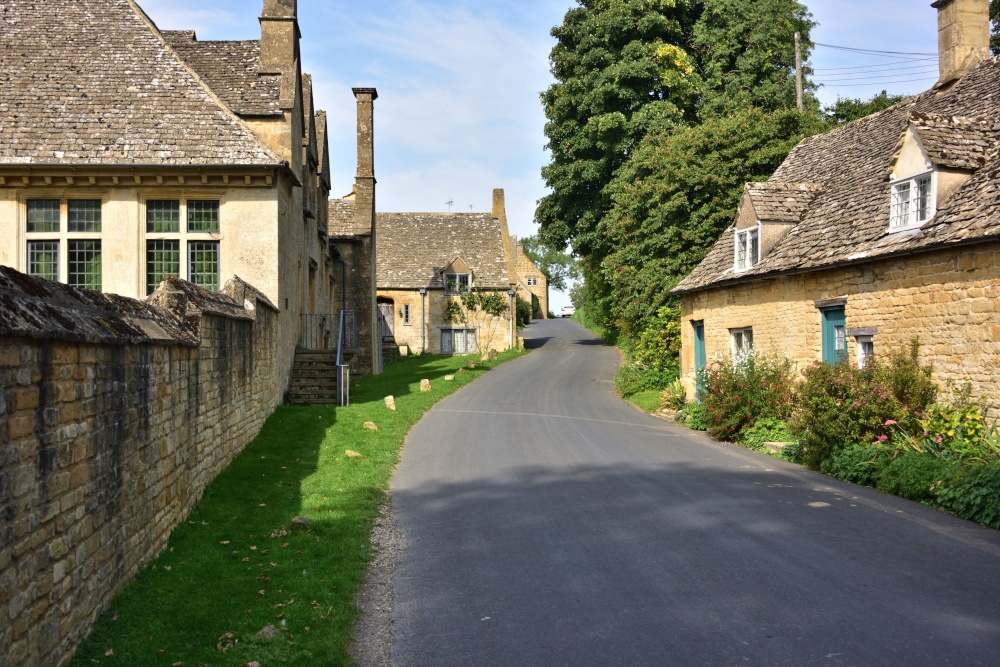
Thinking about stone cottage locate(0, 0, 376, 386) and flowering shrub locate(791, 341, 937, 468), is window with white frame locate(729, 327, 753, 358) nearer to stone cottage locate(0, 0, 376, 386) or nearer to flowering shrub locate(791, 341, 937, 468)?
flowering shrub locate(791, 341, 937, 468)

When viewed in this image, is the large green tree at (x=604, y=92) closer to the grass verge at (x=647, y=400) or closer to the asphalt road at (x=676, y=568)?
the grass verge at (x=647, y=400)

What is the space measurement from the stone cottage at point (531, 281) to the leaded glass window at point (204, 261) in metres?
65.4

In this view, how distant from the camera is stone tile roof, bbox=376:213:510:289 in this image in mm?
48656

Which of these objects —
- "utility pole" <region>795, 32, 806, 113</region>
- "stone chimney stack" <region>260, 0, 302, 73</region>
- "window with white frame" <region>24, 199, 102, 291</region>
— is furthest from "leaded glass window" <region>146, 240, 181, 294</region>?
"utility pole" <region>795, 32, 806, 113</region>

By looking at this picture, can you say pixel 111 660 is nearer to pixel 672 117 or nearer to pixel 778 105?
pixel 672 117

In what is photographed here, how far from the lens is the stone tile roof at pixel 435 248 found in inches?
1916

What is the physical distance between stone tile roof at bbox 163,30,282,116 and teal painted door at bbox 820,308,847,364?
45.5 feet

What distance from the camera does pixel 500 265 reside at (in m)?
49.7

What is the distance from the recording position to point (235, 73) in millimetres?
→ 21156

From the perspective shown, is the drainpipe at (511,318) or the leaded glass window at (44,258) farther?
the drainpipe at (511,318)

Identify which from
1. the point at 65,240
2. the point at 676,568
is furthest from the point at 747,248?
the point at 65,240

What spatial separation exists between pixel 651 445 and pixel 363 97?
24004mm

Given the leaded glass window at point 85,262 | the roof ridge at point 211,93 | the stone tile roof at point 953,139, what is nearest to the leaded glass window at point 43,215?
the leaded glass window at point 85,262

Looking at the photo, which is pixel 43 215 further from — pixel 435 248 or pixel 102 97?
pixel 435 248
